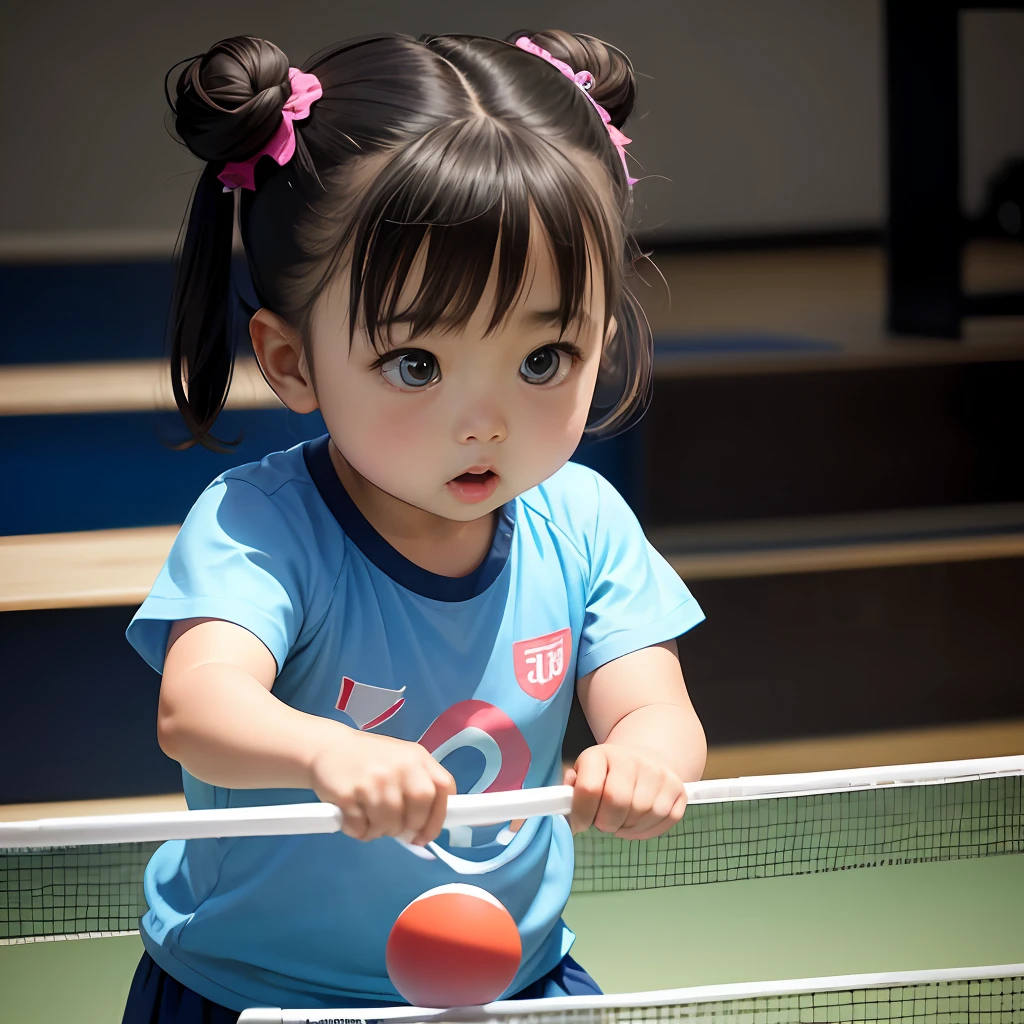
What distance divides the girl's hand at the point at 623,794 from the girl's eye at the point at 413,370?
0.22 m

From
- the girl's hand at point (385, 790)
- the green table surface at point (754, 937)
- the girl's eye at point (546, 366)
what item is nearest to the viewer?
the girl's hand at point (385, 790)

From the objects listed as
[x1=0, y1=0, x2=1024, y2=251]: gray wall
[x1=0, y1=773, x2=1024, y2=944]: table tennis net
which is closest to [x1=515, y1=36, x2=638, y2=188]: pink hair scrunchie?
[x1=0, y1=773, x2=1024, y2=944]: table tennis net

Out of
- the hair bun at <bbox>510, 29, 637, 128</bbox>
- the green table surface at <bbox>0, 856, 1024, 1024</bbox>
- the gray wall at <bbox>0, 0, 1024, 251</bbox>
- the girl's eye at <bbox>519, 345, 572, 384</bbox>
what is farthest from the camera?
the gray wall at <bbox>0, 0, 1024, 251</bbox>

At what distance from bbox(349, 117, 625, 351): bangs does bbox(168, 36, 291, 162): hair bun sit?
9 centimetres

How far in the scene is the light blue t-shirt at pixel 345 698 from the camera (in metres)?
0.80

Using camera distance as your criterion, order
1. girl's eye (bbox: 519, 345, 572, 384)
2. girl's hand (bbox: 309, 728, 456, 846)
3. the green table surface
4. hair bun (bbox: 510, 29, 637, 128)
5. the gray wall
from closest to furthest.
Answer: girl's hand (bbox: 309, 728, 456, 846) → girl's eye (bbox: 519, 345, 572, 384) → hair bun (bbox: 510, 29, 637, 128) → the green table surface → the gray wall

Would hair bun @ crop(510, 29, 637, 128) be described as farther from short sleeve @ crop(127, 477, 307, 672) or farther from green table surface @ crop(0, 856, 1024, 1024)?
green table surface @ crop(0, 856, 1024, 1024)

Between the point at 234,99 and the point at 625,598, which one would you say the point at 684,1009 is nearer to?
the point at 625,598

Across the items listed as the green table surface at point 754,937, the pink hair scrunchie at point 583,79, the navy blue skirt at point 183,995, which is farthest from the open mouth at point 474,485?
the green table surface at point 754,937

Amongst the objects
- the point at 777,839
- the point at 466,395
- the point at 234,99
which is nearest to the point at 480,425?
the point at 466,395

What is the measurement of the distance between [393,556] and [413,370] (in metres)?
0.15

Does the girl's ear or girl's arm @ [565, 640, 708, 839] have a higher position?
the girl's ear

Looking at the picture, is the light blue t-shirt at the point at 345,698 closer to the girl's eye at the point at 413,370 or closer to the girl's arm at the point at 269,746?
the girl's arm at the point at 269,746

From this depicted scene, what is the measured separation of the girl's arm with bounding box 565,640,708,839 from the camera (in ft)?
2.27
